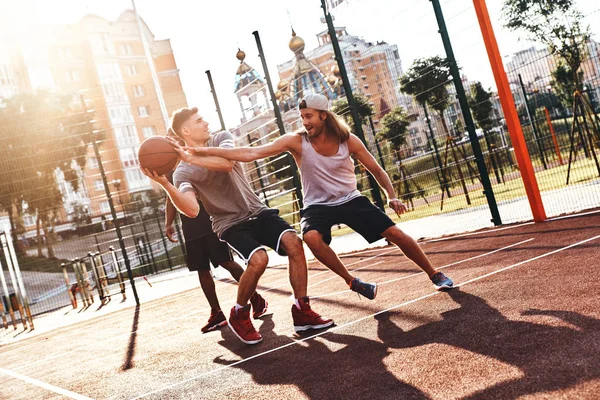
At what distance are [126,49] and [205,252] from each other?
153 ft

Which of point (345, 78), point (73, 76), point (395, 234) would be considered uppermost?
point (73, 76)

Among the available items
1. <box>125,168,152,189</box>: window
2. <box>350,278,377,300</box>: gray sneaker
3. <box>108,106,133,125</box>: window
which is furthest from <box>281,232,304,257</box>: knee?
<box>108,106,133,125</box>: window

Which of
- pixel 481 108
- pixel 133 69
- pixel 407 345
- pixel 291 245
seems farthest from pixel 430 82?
pixel 133 69

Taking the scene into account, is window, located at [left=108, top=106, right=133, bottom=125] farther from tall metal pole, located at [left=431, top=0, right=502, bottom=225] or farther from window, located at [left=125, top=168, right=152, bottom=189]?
tall metal pole, located at [left=431, top=0, right=502, bottom=225]

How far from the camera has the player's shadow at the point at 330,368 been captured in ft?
9.20

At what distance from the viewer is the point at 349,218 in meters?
4.73

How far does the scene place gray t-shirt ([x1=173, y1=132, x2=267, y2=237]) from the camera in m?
4.77

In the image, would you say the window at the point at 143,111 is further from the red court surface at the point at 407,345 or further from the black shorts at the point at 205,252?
the black shorts at the point at 205,252

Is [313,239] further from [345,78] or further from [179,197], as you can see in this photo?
[345,78]

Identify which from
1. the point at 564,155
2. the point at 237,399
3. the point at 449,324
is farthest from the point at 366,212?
the point at 564,155

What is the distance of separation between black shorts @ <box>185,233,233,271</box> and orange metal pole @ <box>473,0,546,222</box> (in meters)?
3.37

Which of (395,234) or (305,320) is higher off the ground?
(395,234)

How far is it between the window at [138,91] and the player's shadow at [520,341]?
47.8 m

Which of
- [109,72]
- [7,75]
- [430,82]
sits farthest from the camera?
[109,72]
